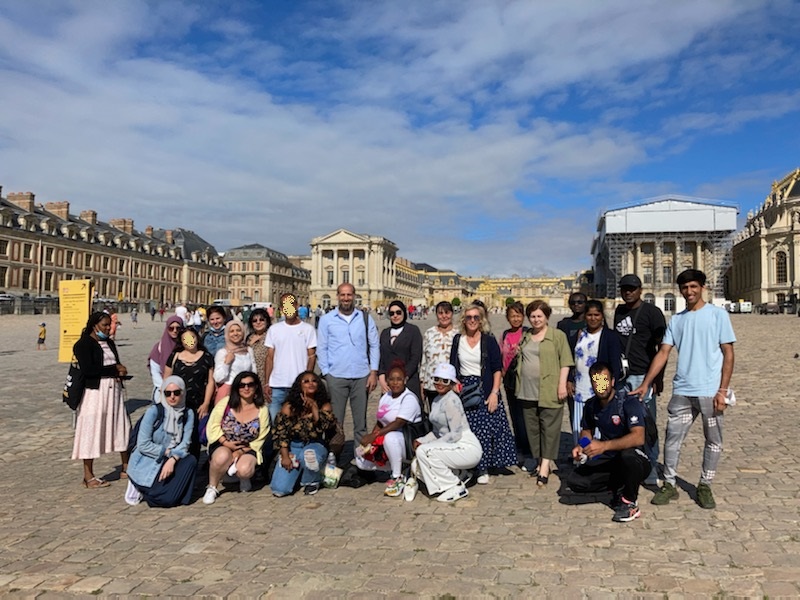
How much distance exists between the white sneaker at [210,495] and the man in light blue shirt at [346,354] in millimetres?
1447

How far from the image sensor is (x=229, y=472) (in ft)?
18.9

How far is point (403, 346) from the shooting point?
6660 millimetres

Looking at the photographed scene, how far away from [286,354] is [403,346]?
127 cm

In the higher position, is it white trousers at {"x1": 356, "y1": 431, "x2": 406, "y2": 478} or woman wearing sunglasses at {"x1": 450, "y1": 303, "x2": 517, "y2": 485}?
woman wearing sunglasses at {"x1": 450, "y1": 303, "x2": 517, "y2": 485}

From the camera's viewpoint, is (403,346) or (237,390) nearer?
(237,390)

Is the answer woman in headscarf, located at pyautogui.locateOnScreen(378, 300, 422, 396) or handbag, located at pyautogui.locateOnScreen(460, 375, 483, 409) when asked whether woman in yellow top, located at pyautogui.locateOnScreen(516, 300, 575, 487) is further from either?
woman in headscarf, located at pyautogui.locateOnScreen(378, 300, 422, 396)

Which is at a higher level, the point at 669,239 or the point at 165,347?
the point at 669,239

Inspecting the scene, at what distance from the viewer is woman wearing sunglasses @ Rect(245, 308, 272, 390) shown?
7.09m

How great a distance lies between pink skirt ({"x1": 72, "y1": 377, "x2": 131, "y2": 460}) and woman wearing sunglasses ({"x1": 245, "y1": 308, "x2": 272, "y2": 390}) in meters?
1.50

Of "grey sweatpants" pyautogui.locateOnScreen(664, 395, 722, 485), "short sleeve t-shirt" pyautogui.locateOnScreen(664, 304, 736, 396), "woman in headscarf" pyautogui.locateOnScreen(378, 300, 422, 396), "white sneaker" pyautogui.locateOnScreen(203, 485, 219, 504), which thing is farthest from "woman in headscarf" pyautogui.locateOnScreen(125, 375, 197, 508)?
"short sleeve t-shirt" pyautogui.locateOnScreen(664, 304, 736, 396)

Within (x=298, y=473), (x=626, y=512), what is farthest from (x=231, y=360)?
(x=626, y=512)

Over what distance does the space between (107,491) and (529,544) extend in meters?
4.10

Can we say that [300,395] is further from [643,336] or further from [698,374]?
[698,374]

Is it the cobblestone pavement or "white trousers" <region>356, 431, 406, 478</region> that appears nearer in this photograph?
the cobblestone pavement
